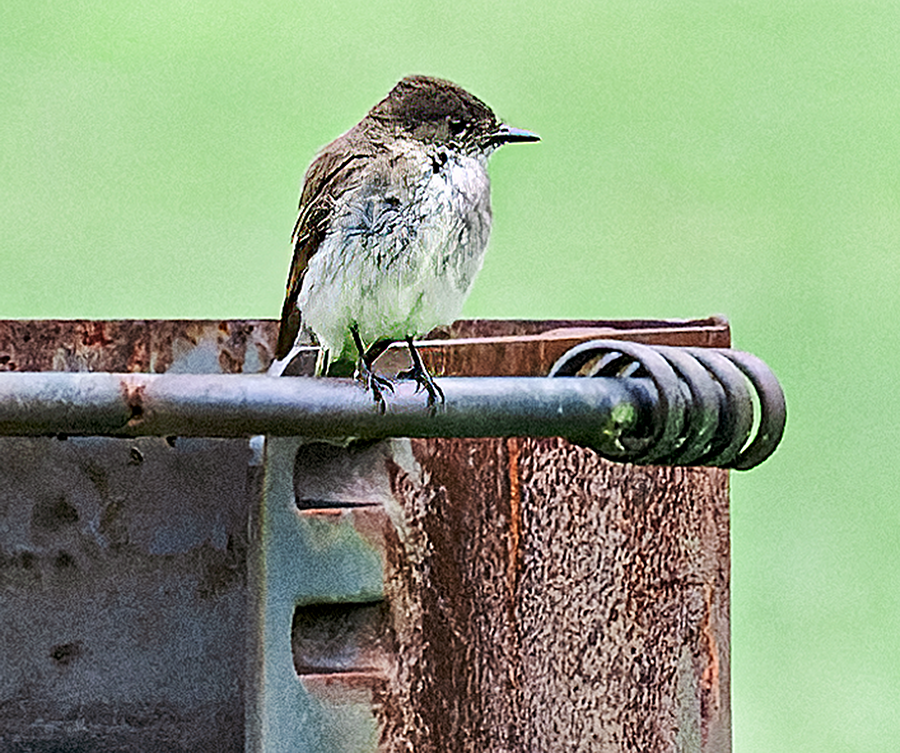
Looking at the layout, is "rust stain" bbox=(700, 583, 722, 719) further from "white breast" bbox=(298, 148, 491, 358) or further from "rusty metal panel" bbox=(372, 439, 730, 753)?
"white breast" bbox=(298, 148, 491, 358)

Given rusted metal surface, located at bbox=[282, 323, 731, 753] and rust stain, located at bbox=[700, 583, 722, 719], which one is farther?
rust stain, located at bbox=[700, 583, 722, 719]

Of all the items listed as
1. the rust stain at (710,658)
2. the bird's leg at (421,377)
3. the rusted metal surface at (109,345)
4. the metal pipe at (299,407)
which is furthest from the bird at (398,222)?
the metal pipe at (299,407)

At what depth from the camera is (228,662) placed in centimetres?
177

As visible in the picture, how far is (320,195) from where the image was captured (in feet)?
9.23

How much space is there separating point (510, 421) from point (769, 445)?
0.32 metres

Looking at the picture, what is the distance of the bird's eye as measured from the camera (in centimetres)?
281

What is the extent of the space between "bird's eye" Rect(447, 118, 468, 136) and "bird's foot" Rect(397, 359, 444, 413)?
0.74m

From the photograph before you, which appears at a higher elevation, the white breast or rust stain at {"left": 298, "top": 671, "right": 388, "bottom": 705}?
the white breast

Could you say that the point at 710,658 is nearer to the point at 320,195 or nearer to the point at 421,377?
the point at 421,377

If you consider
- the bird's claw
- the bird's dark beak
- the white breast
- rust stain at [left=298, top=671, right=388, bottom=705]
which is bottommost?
rust stain at [left=298, top=671, right=388, bottom=705]

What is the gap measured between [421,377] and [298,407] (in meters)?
0.58

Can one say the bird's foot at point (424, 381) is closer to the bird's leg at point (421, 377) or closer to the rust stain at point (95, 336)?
the bird's leg at point (421, 377)

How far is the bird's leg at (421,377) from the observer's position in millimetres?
1393

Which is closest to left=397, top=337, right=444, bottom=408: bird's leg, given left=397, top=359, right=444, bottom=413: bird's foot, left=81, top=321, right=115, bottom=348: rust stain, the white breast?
left=397, top=359, right=444, bottom=413: bird's foot
